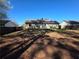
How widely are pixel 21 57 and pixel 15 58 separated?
1.29ft

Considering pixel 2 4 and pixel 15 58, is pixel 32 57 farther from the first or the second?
pixel 2 4

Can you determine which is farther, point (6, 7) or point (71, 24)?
point (71, 24)

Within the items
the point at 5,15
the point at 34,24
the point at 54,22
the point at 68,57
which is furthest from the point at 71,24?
the point at 68,57

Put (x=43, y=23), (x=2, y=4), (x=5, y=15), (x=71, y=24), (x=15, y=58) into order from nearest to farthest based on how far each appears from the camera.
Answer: (x=15, y=58) → (x=2, y=4) → (x=5, y=15) → (x=71, y=24) → (x=43, y=23)

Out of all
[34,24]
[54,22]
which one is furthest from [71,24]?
[34,24]

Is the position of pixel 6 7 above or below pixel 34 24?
above

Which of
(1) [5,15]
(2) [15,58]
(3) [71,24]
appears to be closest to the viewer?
(2) [15,58]

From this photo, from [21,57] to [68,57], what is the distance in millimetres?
2505

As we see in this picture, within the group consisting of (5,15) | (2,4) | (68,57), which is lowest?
(68,57)

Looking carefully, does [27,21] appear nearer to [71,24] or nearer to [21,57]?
[71,24]

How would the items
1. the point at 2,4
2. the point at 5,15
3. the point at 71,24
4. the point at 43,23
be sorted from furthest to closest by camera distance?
the point at 43,23
the point at 71,24
the point at 5,15
the point at 2,4

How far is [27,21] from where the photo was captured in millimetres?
74312

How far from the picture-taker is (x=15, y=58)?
7.95m

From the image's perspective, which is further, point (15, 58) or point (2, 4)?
point (2, 4)
